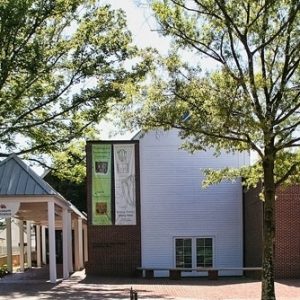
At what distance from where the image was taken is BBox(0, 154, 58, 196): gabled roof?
22.7 metres

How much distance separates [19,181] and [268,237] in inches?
471

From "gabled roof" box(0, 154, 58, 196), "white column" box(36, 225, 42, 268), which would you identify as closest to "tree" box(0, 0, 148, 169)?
"gabled roof" box(0, 154, 58, 196)

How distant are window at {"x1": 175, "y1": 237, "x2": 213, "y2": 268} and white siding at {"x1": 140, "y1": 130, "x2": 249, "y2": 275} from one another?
0.29 meters

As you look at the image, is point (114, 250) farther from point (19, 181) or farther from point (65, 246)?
point (19, 181)

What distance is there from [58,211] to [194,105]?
1602cm

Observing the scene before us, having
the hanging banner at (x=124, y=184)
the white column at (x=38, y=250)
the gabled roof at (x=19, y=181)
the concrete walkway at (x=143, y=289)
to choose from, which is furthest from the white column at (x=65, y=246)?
the white column at (x=38, y=250)

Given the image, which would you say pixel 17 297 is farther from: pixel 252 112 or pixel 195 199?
pixel 195 199

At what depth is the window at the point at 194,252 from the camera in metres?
30.9

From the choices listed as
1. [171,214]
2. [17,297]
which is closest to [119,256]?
[171,214]

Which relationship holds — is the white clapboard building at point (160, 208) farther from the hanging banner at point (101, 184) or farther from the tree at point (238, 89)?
the tree at point (238, 89)

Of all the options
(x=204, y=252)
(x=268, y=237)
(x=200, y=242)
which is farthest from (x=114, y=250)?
(x=268, y=237)

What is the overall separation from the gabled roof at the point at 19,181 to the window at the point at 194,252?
32.1 ft

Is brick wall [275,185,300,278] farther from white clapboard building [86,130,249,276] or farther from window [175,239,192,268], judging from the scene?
window [175,239,192,268]

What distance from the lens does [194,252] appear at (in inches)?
1223
